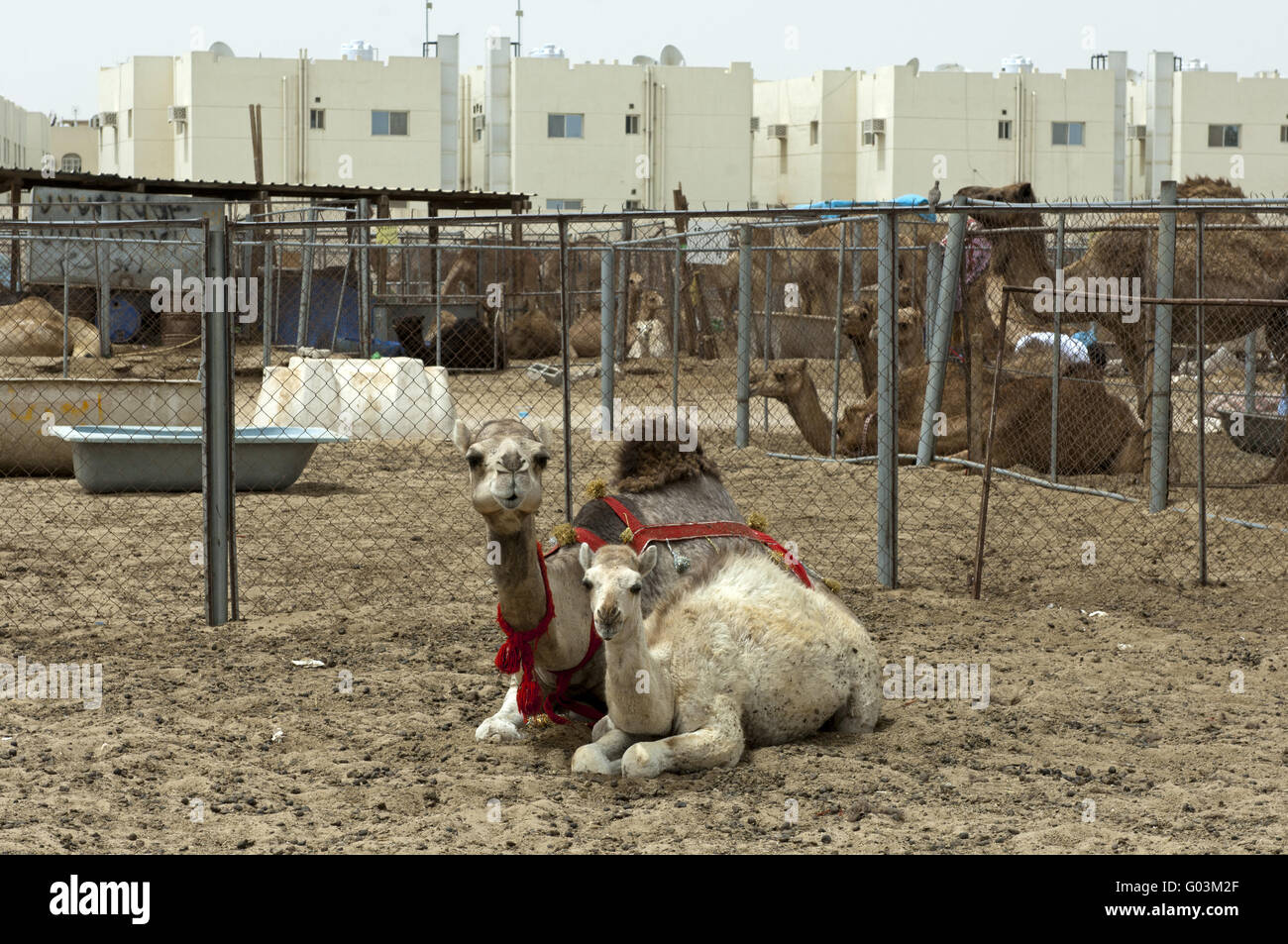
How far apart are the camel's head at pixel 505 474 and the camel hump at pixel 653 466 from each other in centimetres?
127

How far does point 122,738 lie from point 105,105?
158 feet

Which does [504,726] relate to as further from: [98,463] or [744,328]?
[744,328]

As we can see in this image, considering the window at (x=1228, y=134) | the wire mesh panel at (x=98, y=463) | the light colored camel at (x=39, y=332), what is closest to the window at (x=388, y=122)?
the light colored camel at (x=39, y=332)

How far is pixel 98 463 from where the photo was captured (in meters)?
11.1

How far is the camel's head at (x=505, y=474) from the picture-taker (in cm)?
448

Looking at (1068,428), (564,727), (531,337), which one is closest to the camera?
(564,727)

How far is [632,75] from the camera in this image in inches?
1779

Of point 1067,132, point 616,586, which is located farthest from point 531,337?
point 1067,132

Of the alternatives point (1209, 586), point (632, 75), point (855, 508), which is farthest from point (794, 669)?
point (632, 75)

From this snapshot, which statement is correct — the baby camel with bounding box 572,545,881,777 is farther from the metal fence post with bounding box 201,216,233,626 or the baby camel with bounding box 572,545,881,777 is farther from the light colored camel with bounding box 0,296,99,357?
the light colored camel with bounding box 0,296,99,357

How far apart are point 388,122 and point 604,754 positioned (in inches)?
1664

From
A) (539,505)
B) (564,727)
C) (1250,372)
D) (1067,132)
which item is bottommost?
(564,727)

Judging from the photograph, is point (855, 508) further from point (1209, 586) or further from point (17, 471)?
point (17, 471)

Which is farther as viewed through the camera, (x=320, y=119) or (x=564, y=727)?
(x=320, y=119)
